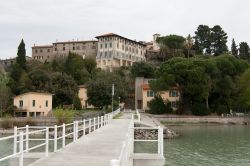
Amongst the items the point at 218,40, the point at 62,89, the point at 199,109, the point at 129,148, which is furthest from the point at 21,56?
the point at 129,148

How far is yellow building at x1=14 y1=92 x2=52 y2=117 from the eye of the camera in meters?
72.8

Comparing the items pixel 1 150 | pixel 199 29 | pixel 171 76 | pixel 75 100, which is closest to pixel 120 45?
pixel 199 29

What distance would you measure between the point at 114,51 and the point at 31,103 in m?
66.9

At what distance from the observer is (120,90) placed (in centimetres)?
8206

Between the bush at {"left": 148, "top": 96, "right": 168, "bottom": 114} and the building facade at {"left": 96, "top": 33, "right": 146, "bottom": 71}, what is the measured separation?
2167 inches

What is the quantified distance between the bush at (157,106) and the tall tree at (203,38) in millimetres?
49011

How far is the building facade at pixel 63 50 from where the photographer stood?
152m

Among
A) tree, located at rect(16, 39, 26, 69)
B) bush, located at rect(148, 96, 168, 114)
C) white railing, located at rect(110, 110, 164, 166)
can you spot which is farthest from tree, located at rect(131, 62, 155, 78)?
white railing, located at rect(110, 110, 164, 166)

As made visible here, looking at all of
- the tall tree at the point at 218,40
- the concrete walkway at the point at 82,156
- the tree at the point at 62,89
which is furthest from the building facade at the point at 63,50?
the concrete walkway at the point at 82,156

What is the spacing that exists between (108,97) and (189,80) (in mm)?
15744

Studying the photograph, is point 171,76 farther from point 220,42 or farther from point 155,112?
point 220,42

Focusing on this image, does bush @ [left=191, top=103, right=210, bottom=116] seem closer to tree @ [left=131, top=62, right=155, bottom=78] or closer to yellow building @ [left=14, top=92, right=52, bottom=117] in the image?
yellow building @ [left=14, top=92, right=52, bottom=117]

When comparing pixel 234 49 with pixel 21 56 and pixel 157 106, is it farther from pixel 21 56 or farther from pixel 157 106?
pixel 21 56

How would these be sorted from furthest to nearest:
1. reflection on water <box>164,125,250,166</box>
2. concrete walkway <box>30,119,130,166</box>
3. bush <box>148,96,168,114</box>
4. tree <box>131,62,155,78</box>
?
1. tree <box>131,62,155,78</box>
2. bush <box>148,96,168,114</box>
3. reflection on water <box>164,125,250,166</box>
4. concrete walkway <box>30,119,130,166</box>
